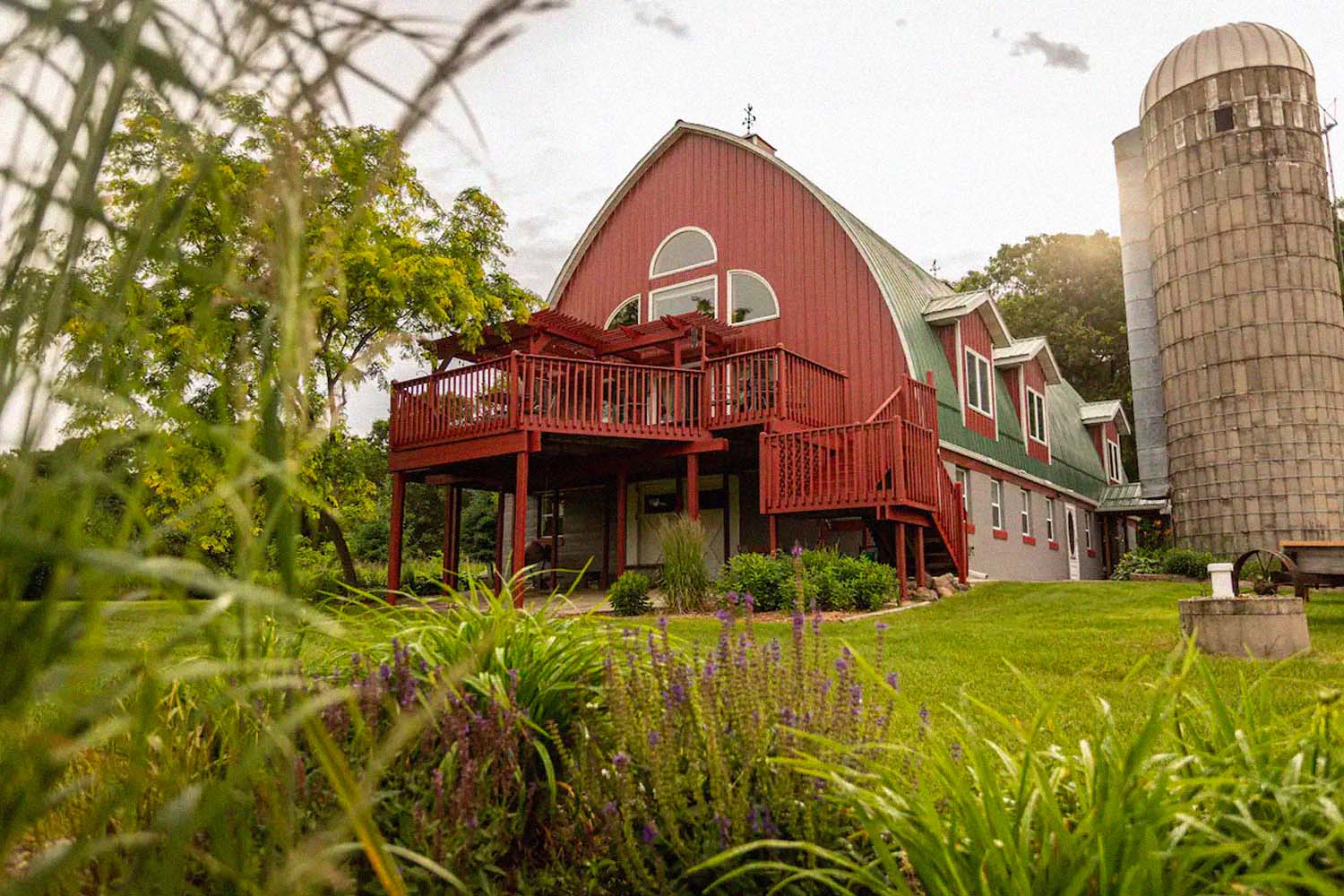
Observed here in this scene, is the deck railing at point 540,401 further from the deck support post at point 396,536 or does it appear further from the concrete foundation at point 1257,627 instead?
the concrete foundation at point 1257,627

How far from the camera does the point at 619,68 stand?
1.05m

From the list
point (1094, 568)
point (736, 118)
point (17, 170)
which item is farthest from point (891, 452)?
point (1094, 568)

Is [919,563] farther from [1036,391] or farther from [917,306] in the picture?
[1036,391]

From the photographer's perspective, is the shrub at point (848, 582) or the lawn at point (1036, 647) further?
the shrub at point (848, 582)

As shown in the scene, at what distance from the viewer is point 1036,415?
21438mm

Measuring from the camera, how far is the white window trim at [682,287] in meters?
Result: 17.2

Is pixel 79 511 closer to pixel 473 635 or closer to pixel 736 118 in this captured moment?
→ pixel 473 635

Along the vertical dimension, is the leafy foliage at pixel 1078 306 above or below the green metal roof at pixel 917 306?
above

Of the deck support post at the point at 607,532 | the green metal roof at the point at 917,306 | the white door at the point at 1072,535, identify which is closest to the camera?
the green metal roof at the point at 917,306

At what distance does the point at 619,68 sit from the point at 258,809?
3.86 feet

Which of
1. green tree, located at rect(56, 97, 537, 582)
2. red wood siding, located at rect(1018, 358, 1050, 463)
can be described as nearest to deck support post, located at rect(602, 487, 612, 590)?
red wood siding, located at rect(1018, 358, 1050, 463)

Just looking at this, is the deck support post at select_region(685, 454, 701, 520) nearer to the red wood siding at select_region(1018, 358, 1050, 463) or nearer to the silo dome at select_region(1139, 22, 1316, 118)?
the red wood siding at select_region(1018, 358, 1050, 463)

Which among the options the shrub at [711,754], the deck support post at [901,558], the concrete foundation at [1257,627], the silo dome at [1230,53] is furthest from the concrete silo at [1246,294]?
the shrub at [711,754]

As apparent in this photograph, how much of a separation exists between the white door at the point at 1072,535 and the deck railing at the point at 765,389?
1091 centimetres
